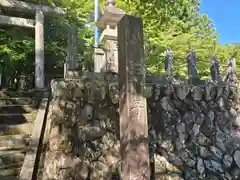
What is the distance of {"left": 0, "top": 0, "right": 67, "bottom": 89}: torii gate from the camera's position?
8.13m

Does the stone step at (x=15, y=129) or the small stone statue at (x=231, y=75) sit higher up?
the small stone statue at (x=231, y=75)

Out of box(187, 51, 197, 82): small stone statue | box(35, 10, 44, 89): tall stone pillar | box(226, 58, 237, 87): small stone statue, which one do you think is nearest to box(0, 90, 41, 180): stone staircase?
box(35, 10, 44, 89): tall stone pillar

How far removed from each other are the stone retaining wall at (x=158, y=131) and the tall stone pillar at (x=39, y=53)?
3756 mm

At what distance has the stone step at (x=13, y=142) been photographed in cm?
410

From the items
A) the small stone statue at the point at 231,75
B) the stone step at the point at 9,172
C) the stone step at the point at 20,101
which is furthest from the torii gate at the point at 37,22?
the small stone statue at the point at 231,75

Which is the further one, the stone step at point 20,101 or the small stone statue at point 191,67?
the small stone statue at point 191,67

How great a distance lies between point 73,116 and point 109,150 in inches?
35.7

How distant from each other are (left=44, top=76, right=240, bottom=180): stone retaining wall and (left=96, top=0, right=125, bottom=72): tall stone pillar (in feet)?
3.02

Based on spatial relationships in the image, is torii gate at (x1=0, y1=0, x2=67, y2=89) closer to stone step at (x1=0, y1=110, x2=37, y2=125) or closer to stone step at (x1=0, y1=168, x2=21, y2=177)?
stone step at (x1=0, y1=110, x2=37, y2=125)

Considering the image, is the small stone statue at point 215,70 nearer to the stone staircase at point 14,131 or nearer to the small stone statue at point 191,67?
the small stone statue at point 191,67

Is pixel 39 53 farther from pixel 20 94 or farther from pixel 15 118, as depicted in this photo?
pixel 15 118

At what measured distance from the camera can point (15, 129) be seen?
4570 millimetres

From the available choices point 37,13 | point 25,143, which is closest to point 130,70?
point 25,143

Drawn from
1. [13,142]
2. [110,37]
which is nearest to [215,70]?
[110,37]
